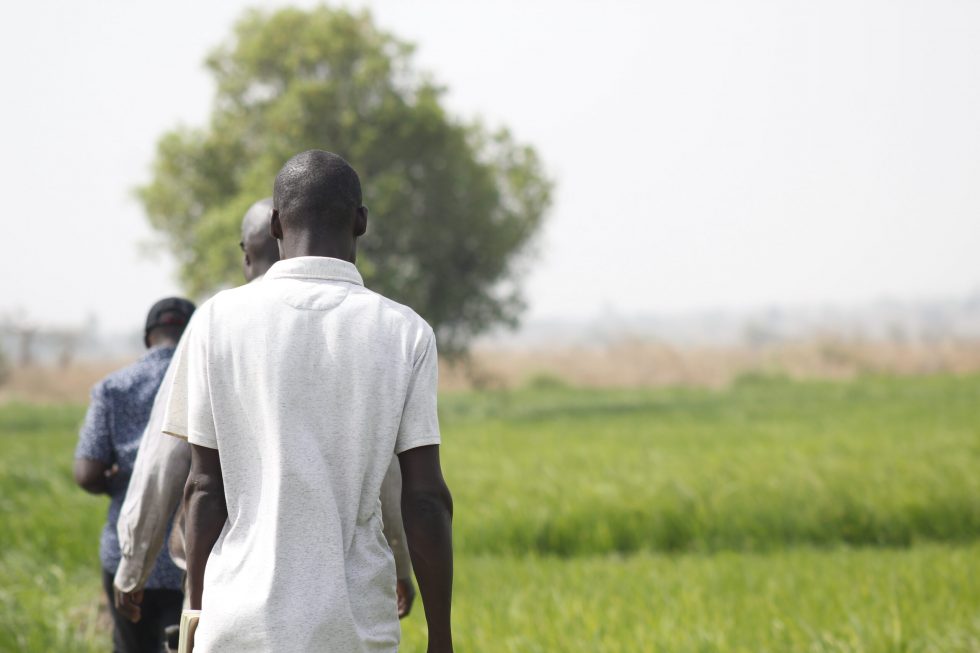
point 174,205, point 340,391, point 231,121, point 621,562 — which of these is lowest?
point 621,562

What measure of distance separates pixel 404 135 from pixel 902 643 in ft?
83.8

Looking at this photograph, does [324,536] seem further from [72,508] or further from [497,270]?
[497,270]

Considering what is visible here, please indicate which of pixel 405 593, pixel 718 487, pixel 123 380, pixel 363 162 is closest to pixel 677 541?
pixel 718 487

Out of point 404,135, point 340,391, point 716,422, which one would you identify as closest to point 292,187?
point 340,391

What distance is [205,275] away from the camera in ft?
98.1

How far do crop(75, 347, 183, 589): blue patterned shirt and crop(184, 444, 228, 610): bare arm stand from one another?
5.26ft

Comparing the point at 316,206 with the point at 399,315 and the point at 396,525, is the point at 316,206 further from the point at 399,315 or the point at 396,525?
the point at 396,525

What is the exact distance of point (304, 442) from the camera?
244 cm

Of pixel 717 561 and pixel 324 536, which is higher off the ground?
pixel 324 536

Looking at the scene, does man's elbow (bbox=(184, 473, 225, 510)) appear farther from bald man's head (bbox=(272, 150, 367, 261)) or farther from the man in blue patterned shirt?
the man in blue patterned shirt

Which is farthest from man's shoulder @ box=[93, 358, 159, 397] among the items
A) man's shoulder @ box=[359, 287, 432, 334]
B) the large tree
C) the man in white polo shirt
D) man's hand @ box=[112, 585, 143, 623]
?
the large tree

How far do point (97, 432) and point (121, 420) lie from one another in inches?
4.1

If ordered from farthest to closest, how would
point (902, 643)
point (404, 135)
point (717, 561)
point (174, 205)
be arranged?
point (174, 205)
point (404, 135)
point (717, 561)
point (902, 643)

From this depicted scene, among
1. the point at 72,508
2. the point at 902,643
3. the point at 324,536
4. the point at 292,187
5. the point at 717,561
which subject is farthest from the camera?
the point at 72,508
